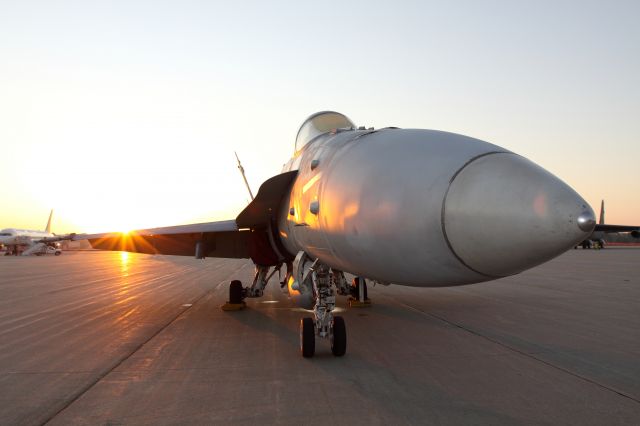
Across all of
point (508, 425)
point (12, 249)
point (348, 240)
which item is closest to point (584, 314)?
point (508, 425)

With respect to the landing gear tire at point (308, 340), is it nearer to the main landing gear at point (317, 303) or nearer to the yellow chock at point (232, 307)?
the main landing gear at point (317, 303)

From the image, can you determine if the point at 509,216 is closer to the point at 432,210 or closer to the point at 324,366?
the point at 432,210

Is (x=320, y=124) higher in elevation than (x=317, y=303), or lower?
higher

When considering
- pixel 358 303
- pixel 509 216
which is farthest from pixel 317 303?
pixel 358 303

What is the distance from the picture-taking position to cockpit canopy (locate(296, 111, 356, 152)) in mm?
7344

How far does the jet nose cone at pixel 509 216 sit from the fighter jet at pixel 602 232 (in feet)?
1.11

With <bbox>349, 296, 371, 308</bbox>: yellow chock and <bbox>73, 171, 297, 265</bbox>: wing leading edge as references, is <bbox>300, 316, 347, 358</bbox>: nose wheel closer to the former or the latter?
<bbox>73, 171, 297, 265</bbox>: wing leading edge

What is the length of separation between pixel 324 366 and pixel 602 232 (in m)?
12.1

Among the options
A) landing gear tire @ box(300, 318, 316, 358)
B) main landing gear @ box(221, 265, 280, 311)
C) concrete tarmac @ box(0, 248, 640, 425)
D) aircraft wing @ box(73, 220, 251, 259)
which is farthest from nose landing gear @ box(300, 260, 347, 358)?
aircraft wing @ box(73, 220, 251, 259)

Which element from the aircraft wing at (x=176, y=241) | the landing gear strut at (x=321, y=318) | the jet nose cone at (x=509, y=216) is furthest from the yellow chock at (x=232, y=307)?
the jet nose cone at (x=509, y=216)

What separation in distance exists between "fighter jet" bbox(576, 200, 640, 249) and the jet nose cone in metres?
0.34

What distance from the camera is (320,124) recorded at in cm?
748

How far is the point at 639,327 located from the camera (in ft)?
26.6

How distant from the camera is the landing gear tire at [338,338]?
6035mm
